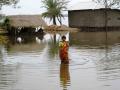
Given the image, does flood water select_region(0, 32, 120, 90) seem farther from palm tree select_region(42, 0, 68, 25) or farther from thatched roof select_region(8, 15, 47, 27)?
palm tree select_region(42, 0, 68, 25)

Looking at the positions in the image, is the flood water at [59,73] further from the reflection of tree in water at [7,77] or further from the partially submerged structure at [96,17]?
the partially submerged structure at [96,17]

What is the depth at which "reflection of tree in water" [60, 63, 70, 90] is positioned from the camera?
1249cm

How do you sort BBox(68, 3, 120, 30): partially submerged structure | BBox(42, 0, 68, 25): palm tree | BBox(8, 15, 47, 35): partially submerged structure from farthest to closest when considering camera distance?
BBox(42, 0, 68, 25): palm tree
BBox(68, 3, 120, 30): partially submerged structure
BBox(8, 15, 47, 35): partially submerged structure

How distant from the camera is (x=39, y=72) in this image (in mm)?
15148

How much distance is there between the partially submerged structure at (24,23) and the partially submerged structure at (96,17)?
17.5 ft

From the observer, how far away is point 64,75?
566 inches

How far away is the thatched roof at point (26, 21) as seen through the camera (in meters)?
47.2

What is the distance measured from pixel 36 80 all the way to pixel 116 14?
40199mm

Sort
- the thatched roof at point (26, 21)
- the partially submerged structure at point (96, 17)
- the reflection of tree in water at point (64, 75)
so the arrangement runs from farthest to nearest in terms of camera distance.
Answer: the partially submerged structure at point (96, 17) → the thatched roof at point (26, 21) → the reflection of tree in water at point (64, 75)

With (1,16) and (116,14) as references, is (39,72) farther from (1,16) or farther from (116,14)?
(116,14)

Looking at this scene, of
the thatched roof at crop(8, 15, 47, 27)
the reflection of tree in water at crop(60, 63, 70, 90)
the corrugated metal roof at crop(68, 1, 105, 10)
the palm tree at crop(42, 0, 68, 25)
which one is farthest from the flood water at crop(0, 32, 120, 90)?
the palm tree at crop(42, 0, 68, 25)

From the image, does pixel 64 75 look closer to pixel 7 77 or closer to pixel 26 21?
pixel 7 77

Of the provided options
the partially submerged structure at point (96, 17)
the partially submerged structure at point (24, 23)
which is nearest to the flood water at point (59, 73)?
the partially submerged structure at point (24, 23)

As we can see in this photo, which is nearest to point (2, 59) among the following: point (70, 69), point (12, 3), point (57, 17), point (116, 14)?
point (70, 69)
